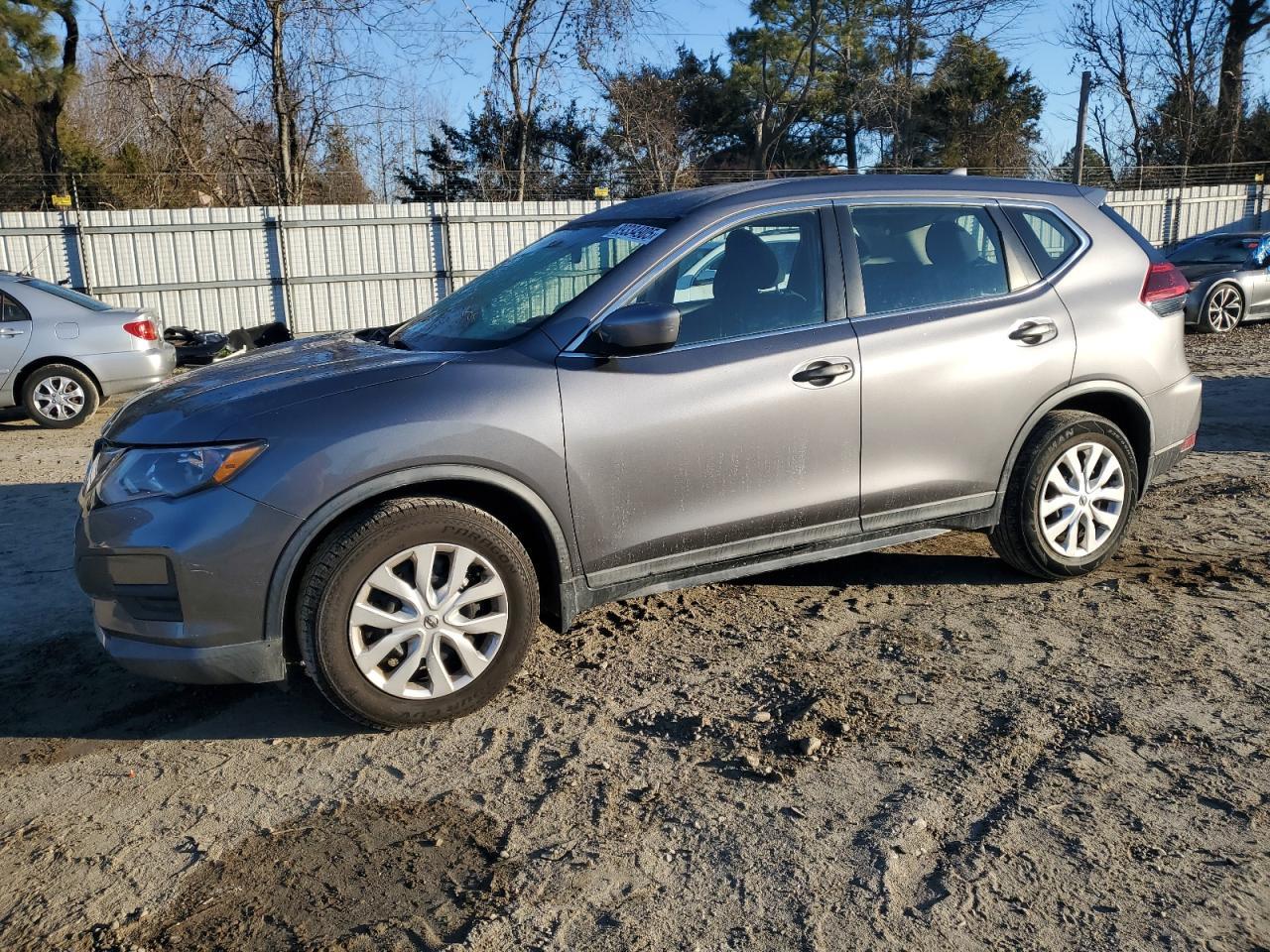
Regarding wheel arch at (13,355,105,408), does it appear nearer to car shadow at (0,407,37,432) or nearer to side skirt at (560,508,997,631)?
car shadow at (0,407,37,432)

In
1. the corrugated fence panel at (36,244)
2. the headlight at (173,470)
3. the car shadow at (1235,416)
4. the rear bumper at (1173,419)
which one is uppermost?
the corrugated fence panel at (36,244)

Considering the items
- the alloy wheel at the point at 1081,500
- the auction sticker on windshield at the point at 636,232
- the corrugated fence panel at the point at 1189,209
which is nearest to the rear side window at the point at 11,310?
the auction sticker on windshield at the point at 636,232

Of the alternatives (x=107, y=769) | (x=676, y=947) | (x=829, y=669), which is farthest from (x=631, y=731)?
(x=107, y=769)

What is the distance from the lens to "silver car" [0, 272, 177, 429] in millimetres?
9789

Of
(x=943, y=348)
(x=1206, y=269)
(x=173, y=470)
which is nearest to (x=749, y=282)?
(x=943, y=348)

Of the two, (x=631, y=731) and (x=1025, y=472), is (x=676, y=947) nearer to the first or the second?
(x=631, y=731)

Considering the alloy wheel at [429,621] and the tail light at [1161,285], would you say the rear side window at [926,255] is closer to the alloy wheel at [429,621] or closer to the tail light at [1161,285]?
the tail light at [1161,285]

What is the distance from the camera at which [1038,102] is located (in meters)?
39.0

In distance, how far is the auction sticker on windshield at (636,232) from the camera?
4.10 metres

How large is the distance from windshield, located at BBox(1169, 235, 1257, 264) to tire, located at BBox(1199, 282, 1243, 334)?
1.88 feet

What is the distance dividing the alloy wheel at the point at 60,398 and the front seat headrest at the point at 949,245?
8501 mm

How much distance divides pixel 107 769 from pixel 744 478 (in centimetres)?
239

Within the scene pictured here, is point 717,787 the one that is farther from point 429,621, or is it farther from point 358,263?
point 358,263

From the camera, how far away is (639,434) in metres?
3.79
